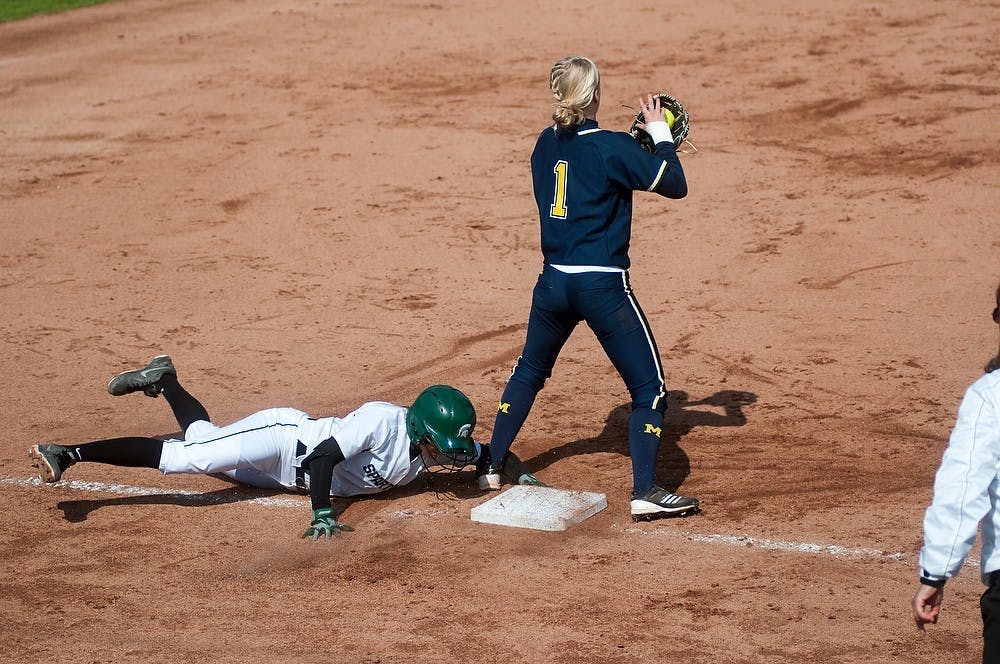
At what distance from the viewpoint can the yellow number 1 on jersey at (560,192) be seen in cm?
641

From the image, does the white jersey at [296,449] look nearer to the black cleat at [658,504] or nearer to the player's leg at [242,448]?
the player's leg at [242,448]

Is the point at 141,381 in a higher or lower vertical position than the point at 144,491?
higher

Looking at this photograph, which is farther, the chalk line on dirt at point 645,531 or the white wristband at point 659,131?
the white wristband at point 659,131

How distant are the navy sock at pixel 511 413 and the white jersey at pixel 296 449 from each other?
0.46 m

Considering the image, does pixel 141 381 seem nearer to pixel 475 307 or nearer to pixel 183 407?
pixel 183 407

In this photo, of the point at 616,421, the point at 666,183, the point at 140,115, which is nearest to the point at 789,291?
the point at 616,421

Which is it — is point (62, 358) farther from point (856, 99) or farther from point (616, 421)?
point (856, 99)

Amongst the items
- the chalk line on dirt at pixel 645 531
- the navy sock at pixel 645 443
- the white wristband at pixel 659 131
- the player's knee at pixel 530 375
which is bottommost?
the chalk line on dirt at pixel 645 531

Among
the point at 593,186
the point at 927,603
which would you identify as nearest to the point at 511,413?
the point at 593,186

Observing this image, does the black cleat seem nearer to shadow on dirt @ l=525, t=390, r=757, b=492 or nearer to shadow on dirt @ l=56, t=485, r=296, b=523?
shadow on dirt @ l=525, t=390, r=757, b=492

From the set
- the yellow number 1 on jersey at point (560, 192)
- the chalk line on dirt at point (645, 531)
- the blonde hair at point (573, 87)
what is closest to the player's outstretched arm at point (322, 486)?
the chalk line on dirt at point (645, 531)

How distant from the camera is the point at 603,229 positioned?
21.2 feet

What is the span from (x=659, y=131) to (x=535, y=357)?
138 centimetres

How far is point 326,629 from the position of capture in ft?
18.3
